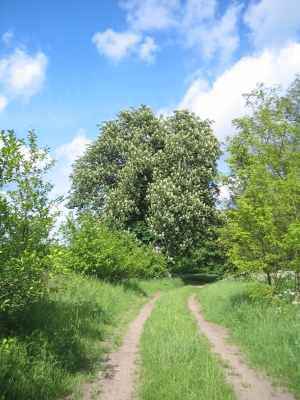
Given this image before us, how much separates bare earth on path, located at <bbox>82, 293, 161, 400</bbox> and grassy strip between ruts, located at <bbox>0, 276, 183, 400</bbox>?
10.8 inches

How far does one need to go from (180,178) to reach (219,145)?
6553 millimetres

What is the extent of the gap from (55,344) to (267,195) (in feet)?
26.7

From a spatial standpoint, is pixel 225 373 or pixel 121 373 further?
pixel 121 373

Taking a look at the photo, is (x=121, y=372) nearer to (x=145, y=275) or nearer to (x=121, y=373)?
(x=121, y=373)

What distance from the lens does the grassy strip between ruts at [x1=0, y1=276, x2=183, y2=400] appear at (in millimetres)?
5168

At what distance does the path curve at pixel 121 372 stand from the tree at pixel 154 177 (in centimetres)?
1591

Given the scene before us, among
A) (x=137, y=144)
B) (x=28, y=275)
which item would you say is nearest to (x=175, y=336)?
(x=28, y=275)

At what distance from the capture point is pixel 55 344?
21.6 ft

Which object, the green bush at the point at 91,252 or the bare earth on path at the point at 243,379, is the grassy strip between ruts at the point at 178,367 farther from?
the green bush at the point at 91,252

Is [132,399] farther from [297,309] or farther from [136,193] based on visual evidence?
[136,193]

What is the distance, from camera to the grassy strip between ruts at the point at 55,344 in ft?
17.0

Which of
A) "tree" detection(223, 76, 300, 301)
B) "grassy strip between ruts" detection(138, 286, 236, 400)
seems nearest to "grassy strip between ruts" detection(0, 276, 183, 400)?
"grassy strip between ruts" detection(138, 286, 236, 400)

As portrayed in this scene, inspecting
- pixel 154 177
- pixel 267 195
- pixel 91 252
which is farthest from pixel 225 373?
pixel 154 177

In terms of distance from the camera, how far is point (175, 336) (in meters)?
8.34
